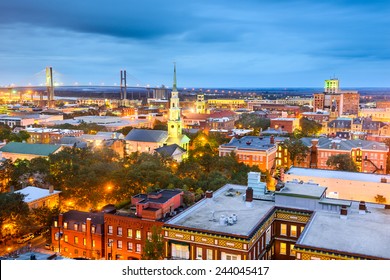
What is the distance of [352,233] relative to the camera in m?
13.1

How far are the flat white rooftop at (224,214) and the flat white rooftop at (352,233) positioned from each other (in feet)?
6.27

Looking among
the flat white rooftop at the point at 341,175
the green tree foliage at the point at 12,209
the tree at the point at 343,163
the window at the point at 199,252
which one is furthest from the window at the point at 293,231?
the tree at the point at 343,163

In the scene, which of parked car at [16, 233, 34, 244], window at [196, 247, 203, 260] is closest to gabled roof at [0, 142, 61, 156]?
parked car at [16, 233, 34, 244]

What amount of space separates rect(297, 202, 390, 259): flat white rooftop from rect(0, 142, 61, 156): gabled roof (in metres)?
30.8

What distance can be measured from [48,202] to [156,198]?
9.36m

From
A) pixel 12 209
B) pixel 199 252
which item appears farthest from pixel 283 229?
pixel 12 209

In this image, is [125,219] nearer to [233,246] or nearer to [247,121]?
[233,246]

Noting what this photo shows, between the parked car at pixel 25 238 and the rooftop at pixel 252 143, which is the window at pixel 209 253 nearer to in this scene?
the parked car at pixel 25 238

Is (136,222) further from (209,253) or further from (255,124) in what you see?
(255,124)

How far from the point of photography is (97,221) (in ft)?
69.4

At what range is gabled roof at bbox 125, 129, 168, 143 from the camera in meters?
47.1

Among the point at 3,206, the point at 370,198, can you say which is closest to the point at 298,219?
the point at 370,198

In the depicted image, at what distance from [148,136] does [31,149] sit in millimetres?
Answer: 12514

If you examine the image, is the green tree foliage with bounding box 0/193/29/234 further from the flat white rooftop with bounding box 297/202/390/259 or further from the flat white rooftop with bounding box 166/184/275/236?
the flat white rooftop with bounding box 297/202/390/259
